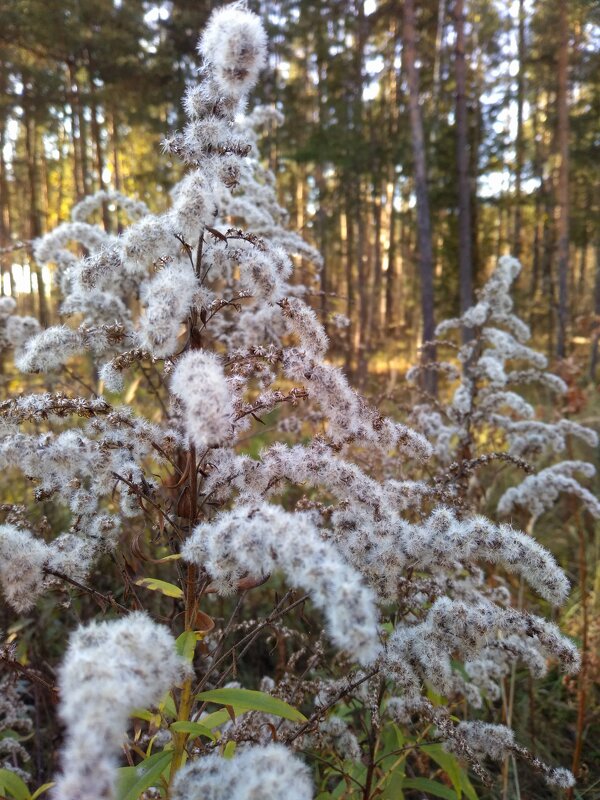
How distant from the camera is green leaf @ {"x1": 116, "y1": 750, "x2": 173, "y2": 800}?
4.50ft

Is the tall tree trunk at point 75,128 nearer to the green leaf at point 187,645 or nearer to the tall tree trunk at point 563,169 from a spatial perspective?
the tall tree trunk at point 563,169

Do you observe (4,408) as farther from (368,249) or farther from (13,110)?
(368,249)

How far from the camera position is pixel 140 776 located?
4.81 ft

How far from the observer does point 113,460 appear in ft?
5.61

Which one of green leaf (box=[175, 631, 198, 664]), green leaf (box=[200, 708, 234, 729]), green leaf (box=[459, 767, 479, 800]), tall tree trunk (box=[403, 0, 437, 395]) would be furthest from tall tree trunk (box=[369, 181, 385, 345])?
green leaf (box=[175, 631, 198, 664])

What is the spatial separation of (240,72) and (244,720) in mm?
2021

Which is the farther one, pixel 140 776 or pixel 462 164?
pixel 462 164

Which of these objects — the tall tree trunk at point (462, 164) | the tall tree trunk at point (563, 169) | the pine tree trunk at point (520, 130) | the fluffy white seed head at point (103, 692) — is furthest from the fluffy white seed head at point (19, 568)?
the pine tree trunk at point (520, 130)

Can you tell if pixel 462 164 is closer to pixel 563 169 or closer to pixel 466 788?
pixel 563 169

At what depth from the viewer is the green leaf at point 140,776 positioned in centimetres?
137

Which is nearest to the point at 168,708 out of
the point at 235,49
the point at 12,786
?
the point at 12,786

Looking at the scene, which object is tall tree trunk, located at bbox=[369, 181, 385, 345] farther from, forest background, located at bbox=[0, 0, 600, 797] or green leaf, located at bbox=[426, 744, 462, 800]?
green leaf, located at bbox=[426, 744, 462, 800]

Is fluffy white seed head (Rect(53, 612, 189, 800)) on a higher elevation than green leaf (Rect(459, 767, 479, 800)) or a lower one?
higher

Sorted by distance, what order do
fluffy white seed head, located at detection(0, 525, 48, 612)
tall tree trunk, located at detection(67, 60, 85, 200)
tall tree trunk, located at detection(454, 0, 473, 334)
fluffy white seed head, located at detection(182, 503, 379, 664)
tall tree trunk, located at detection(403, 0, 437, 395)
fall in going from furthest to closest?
tall tree trunk, located at detection(67, 60, 85, 200), tall tree trunk, located at detection(454, 0, 473, 334), tall tree trunk, located at detection(403, 0, 437, 395), fluffy white seed head, located at detection(0, 525, 48, 612), fluffy white seed head, located at detection(182, 503, 379, 664)
